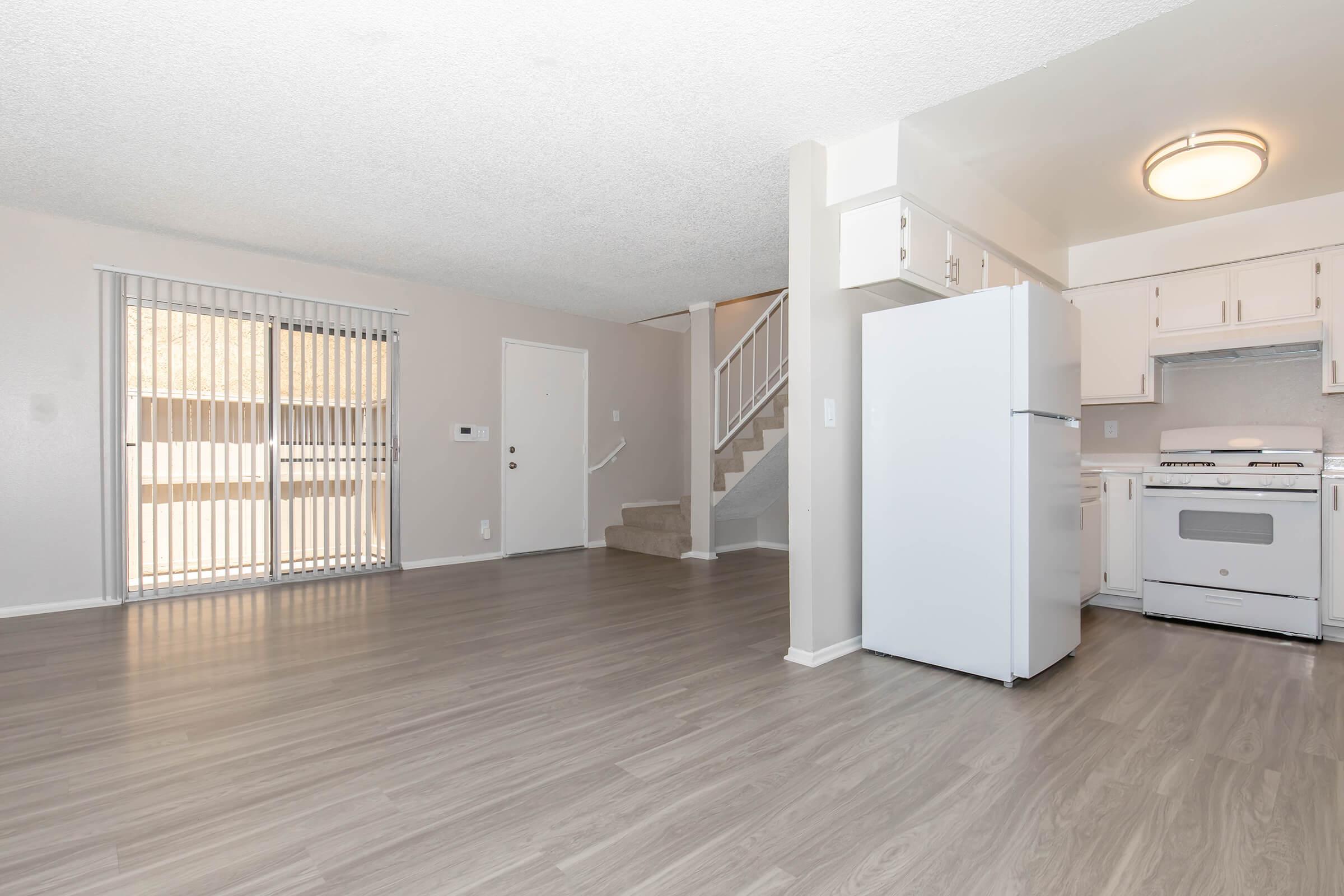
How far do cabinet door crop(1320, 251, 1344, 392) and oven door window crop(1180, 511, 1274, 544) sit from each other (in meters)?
0.86

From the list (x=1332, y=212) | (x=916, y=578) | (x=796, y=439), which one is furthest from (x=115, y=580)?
(x=1332, y=212)

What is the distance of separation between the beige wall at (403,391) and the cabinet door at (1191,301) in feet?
15.6

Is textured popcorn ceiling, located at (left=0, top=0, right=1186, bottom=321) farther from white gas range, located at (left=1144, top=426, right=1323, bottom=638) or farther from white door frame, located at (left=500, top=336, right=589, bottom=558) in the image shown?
white gas range, located at (left=1144, top=426, right=1323, bottom=638)

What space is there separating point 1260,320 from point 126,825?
18.6 feet

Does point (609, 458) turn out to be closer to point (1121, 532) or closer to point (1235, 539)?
point (1121, 532)

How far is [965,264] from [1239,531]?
2.15 m

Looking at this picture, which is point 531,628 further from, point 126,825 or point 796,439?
point 126,825

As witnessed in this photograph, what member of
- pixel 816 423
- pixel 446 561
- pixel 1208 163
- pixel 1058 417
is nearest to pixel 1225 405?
pixel 1208 163

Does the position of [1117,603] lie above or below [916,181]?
below

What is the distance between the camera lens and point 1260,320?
12.9ft

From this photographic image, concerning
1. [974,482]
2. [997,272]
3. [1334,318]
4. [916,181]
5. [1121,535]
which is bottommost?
[1121,535]

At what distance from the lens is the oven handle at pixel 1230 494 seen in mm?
3459

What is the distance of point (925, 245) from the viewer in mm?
3217

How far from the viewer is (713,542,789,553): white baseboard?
675cm
